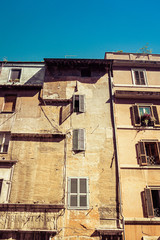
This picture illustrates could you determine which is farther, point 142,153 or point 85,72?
point 85,72

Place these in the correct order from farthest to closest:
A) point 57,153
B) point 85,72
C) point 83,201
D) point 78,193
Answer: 1. point 85,72
2. point 57,153
3. point 78,193
4. point 83,201

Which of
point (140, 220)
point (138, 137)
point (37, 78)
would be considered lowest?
point (140, 220)

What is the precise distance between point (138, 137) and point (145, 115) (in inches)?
68.8

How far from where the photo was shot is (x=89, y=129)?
39.9 ft

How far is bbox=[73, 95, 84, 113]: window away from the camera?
1282 cm

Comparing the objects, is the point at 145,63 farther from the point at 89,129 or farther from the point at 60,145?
the point at 60,145

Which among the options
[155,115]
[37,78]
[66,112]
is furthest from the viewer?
[37,78]

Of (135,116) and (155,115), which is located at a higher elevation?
(155,115)

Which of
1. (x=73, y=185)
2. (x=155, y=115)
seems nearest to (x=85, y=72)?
(x=155, y=115)

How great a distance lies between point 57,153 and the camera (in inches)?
448

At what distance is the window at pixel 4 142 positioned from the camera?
1162cm

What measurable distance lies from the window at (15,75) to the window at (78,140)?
22.3ft

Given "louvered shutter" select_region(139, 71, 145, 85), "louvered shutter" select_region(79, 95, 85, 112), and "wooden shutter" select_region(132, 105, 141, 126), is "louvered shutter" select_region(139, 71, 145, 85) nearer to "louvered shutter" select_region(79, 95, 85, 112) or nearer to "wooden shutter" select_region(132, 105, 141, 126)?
"wooden shutter" select_region(132, 105, 141, 126)

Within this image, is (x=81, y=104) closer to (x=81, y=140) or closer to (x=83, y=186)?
(x=81, y=140)
